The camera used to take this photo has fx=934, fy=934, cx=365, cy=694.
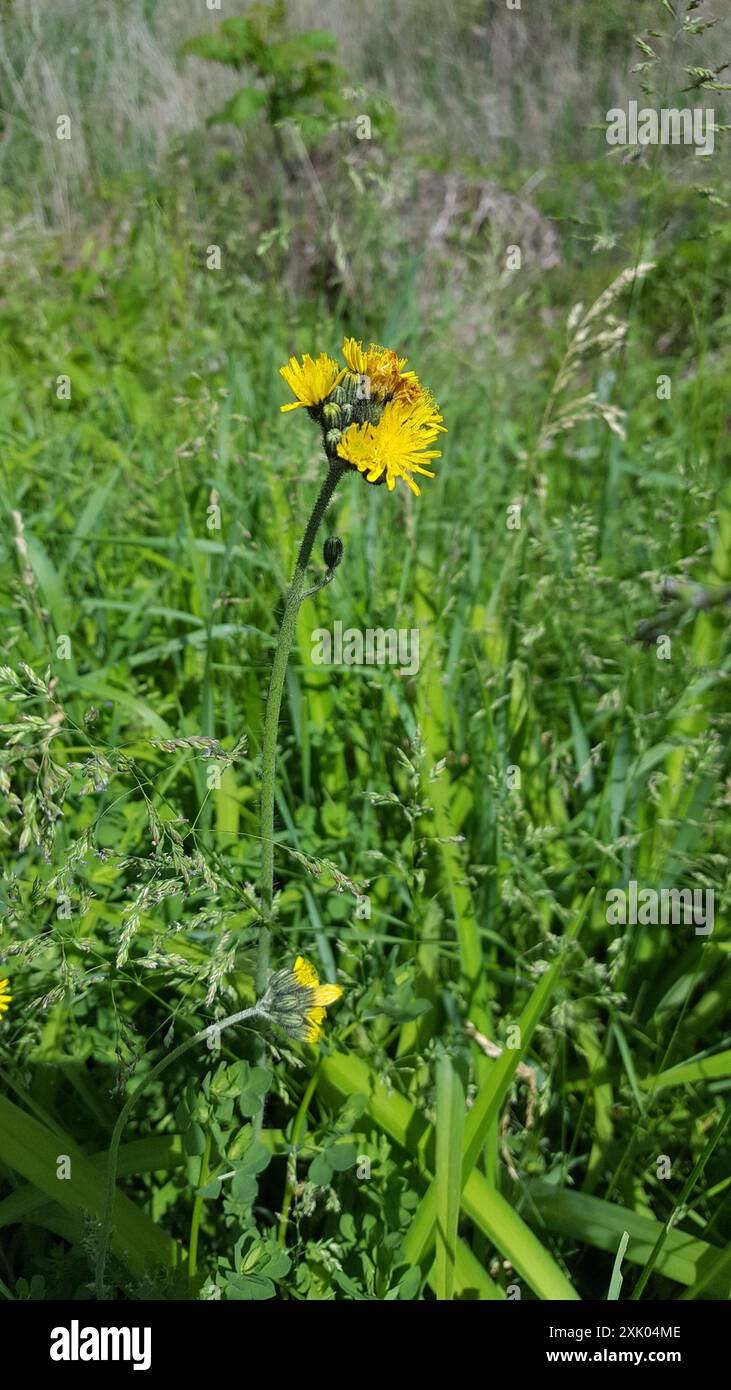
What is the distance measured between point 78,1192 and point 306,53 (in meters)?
3.96

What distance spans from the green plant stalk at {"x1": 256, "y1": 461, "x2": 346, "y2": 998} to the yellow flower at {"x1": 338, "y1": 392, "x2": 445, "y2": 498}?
0.11ft

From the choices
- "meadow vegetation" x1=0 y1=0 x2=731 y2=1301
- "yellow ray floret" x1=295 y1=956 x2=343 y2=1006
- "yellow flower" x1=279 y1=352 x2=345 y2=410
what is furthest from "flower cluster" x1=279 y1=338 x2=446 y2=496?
"yellow ray floret" x1=295 y1=956 x2=343 y2=1006

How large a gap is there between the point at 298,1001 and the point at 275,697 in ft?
1.13

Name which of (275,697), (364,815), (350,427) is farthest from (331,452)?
(364,815)

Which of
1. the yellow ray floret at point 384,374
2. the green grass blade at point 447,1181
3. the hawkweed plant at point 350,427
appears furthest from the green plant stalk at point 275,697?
the green grass blade at point 447,1181

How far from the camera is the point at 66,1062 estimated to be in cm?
140

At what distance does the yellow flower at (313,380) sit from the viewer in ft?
3.33

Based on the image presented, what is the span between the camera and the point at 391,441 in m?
1.01

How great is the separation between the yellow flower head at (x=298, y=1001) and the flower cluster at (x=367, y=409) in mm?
570

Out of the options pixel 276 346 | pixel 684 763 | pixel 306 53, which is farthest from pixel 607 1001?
pixel 306 53

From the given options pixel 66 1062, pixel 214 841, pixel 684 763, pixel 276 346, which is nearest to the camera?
pixel 66 1062

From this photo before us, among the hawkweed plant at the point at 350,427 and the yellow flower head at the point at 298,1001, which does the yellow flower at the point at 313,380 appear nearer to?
the hawkweed plant at the point at 350,427

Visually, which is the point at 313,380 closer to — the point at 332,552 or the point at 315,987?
the point at 332,552
